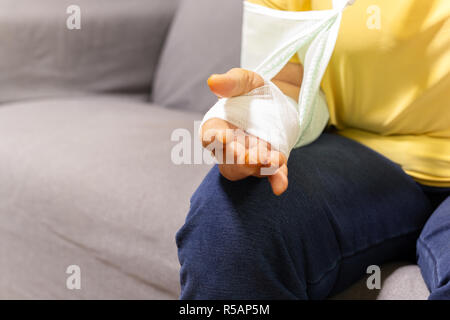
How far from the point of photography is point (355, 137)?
0.67m

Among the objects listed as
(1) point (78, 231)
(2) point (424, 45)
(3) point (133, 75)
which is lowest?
(1) point (78, 231)

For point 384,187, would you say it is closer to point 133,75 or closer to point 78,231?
point 78,231

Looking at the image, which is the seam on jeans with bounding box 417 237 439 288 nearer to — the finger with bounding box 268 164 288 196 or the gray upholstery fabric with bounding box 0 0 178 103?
the finger with bounding box 268 164 288 196

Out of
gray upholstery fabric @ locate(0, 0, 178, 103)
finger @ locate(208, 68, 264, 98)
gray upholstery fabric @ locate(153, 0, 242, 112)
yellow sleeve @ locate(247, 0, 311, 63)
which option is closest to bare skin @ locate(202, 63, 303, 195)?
finger @ locate(208, 68, 264, 98)

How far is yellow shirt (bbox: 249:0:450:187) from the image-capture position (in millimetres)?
576

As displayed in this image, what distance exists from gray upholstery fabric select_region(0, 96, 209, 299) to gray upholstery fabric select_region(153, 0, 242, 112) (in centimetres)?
14

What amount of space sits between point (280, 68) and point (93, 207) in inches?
12.8

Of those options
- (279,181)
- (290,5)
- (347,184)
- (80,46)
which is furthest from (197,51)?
(279,181)

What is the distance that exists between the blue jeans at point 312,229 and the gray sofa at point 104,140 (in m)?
0.05

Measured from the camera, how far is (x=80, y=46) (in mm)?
1144

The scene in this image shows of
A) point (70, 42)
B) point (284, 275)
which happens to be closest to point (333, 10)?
point (284, 275)

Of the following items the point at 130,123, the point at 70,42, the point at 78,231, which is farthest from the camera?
the point at 70,42

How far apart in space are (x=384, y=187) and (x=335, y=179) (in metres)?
0.08

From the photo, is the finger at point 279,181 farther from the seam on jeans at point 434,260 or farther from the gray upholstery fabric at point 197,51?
the gray upholstery fabric at point 197,51
